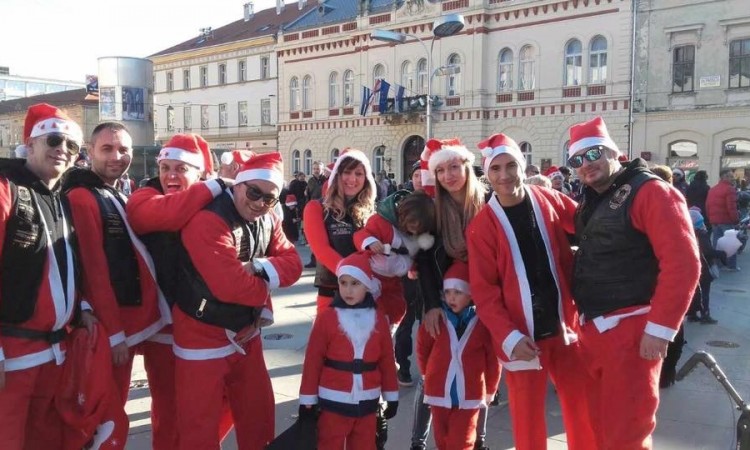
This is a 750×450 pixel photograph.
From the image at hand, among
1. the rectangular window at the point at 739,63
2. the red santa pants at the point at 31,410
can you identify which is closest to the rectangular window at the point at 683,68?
the rectangular window at the point at 739,63

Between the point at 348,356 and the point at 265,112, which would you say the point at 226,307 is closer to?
the point at 348,356

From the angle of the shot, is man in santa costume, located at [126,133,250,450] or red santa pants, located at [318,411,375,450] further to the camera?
red santa pants, located at [318,411,375,450]

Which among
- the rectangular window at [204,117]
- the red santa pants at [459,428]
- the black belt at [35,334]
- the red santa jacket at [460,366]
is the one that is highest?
the rectangular window at [204,117]

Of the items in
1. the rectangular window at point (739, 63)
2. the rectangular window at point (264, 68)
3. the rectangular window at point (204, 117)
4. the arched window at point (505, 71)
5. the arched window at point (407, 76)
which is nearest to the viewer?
the rectangular window at point (739, 63)

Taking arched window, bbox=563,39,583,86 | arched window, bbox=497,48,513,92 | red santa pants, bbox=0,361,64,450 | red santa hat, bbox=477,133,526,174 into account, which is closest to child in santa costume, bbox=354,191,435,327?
red santa hat, bbox=477,133,526,174

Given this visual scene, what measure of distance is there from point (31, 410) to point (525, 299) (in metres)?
2.36

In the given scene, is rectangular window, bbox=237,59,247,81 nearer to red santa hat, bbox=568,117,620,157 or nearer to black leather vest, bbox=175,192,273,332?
black leather vest, bbox=175,192,273,332

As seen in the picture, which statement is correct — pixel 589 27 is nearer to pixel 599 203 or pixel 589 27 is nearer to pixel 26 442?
pixel 599 203

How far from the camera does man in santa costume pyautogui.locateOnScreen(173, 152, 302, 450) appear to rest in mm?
2984

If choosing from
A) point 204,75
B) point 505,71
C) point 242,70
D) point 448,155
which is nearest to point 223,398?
point 448,155

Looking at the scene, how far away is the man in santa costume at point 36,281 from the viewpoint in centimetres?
252

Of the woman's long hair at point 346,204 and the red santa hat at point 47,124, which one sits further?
the woman's long hair at point 346,204

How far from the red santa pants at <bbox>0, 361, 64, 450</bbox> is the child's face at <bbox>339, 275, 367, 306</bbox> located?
4.69 feet

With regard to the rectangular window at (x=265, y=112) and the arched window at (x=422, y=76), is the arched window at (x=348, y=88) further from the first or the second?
the rectangular window at (x=265, y=112)
